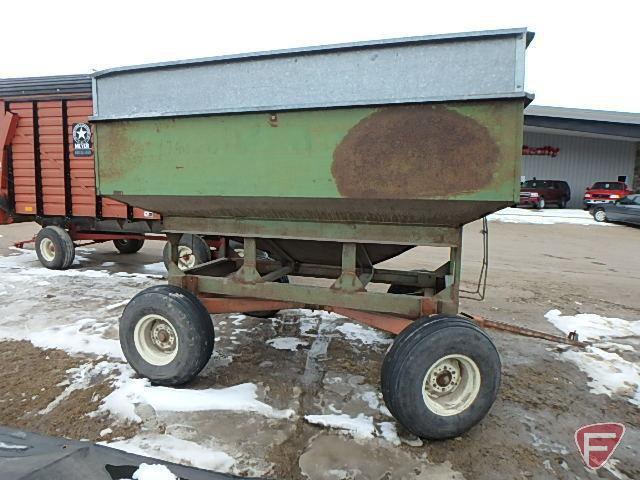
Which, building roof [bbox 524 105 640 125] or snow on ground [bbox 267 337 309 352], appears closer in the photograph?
snow on ground [bbox 267 337 309 352]

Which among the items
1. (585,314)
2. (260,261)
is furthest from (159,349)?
(585,314)

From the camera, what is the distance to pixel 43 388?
3303 millimetres

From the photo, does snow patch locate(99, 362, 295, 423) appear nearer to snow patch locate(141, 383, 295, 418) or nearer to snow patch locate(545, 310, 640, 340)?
snow patch locate(141, 383, 295, 418)

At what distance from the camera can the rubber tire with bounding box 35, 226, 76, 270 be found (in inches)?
289

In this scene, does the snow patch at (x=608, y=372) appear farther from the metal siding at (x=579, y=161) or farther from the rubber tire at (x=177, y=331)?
the metal siding at (x=579, y=161)

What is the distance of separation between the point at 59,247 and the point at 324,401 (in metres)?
6.09

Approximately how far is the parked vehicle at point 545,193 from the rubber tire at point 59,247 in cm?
2160

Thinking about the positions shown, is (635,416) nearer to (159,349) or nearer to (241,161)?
(241,161)

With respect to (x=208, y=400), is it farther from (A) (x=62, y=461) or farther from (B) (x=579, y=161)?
(B) (x=579, y=161)

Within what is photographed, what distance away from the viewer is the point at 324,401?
3.22m

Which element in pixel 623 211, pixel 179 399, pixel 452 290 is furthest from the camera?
pixel 623 211

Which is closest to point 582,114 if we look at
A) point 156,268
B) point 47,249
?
point 156,268

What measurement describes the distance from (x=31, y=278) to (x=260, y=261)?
4.48m

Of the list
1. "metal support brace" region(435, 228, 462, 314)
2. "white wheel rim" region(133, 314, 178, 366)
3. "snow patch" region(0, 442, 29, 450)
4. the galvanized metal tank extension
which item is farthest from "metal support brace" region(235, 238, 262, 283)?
"snow patch" region(0, 442, 29, 450)
